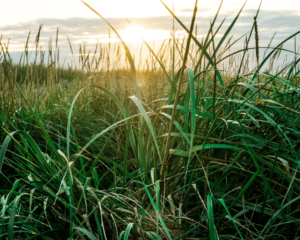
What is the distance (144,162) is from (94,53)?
6.38ft

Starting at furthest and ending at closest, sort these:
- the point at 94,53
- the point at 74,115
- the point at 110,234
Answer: the point at 94,53 < the point at 74,115 < the point at 110,234

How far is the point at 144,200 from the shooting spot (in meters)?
1.04

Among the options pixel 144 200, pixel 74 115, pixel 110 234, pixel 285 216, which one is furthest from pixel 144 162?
pixel 74 115

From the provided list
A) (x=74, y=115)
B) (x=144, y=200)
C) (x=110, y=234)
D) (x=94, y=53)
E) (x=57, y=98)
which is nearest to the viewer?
(x=110, y=234)

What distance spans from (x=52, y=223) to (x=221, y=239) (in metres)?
0.56

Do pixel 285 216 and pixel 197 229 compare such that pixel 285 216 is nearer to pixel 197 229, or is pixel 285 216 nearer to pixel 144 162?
pixel 197 229

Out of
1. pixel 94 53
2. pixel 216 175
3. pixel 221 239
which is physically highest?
pixel 94 53

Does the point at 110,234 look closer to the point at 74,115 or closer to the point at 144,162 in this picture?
the point at 144,162

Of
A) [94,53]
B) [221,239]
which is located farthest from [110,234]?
[94,53]

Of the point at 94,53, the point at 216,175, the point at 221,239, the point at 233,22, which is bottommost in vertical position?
the point at 221,239

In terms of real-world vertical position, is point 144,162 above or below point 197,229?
above

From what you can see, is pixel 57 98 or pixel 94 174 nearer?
pixel 94 174

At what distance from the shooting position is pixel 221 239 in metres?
0.93

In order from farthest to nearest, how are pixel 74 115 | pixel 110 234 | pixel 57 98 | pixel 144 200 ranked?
pixel 57 98 → pixel 74 115 → pixel 144 200 → pixel 110 234
